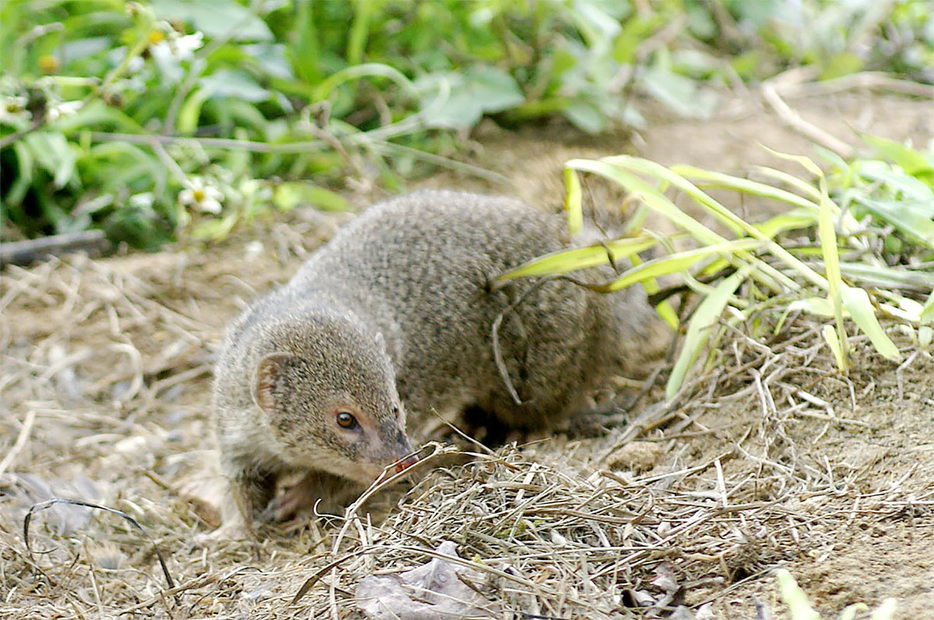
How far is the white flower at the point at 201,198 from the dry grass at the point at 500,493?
595 millimetres

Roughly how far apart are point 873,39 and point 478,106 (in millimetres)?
3326

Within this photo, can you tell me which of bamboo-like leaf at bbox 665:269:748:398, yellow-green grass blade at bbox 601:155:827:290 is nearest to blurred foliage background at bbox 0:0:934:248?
yellow-green grass blade at bbox 601:155:827:290

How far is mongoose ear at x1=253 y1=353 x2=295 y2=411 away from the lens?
136 inches

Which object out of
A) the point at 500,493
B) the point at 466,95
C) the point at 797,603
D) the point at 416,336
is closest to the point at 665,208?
the point at 416,336

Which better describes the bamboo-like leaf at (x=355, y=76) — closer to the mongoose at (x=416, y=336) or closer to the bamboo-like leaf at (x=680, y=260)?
the mongoose at (x=416, y=336)

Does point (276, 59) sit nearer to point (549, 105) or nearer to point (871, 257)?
point (549, 105)

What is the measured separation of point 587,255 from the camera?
3.62 m

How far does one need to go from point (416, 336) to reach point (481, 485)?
1450 millimetres

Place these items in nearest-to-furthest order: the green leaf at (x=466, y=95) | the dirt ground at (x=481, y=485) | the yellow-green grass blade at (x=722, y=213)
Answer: the dirt ground at (x=481, y=485) → the yellow-green grass blade at (x=722, y=213) → the green leaf at (x=466, y=95)

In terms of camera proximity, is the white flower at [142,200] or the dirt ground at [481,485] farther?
the white flower at [142,200]

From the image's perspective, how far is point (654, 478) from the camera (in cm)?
279

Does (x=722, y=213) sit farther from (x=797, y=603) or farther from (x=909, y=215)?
(x=797, y=603)

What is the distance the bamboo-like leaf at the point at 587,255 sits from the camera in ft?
11.7

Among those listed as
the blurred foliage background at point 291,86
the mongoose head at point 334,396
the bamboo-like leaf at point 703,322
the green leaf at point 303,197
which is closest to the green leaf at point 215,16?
the blurred foliage background at point 291,86
